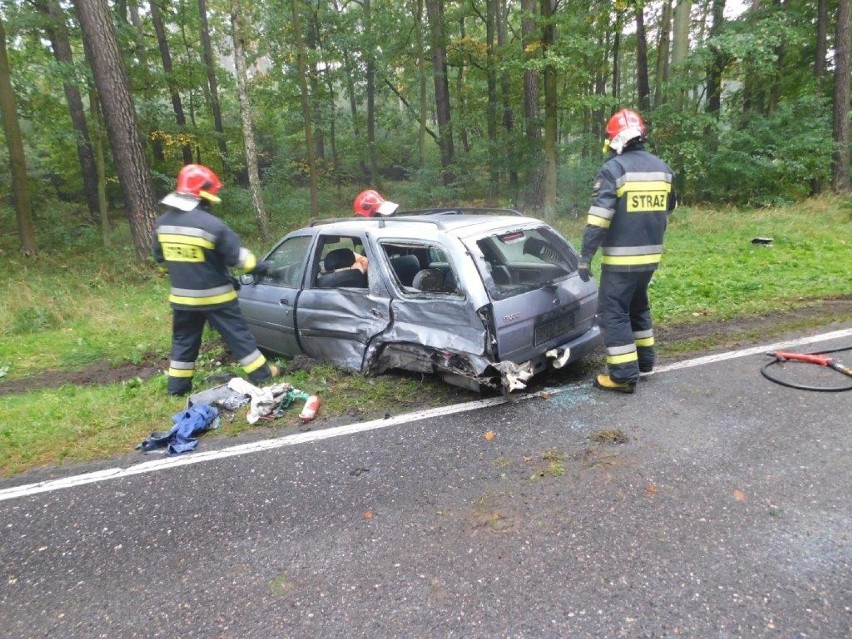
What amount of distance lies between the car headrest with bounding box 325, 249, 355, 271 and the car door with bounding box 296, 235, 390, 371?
1.8 inches

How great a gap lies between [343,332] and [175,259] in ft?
5.15

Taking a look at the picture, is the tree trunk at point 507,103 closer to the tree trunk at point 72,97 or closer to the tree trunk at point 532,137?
the tree trunk at point 532,137

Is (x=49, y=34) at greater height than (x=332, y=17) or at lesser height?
lesser

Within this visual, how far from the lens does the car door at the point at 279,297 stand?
4.86 meters

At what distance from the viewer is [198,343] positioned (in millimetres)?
4652

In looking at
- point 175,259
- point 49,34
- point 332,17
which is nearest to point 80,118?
point 49,34

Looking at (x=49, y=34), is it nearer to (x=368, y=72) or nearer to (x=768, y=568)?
(x=368, y=72)

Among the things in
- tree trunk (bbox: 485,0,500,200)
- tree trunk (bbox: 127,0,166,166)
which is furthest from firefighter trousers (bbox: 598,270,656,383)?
tree trunk (bbox: 127,0,166,166)

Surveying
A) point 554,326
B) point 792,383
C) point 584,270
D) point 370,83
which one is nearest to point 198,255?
point 554,326

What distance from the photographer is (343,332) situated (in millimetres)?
4445

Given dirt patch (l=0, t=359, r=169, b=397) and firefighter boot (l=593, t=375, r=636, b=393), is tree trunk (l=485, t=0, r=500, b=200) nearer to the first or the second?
dirt patch (l=0, t=359, r=169, b=397)

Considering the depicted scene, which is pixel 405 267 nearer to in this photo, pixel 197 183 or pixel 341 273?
pixel 341 273

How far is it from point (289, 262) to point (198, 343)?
1.15 m

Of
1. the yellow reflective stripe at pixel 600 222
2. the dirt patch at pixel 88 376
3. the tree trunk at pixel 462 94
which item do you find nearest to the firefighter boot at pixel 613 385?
the yellow reflective stripe at pixel 600 222
